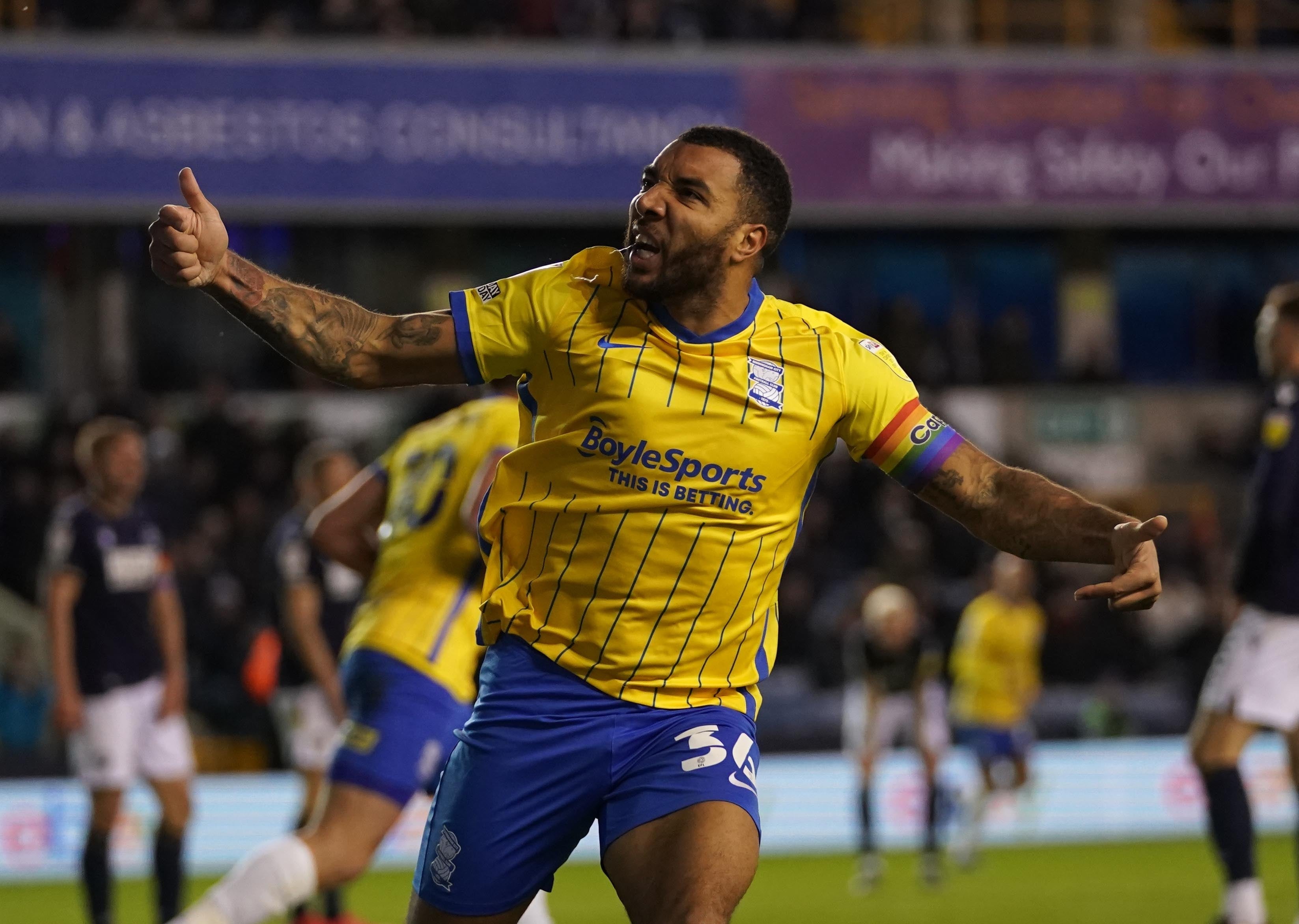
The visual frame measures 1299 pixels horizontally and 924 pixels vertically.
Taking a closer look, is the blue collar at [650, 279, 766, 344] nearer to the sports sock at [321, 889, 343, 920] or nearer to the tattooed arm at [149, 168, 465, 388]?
the tattooed arm at [149, 168, 465, 388]

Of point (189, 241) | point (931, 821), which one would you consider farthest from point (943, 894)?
point (189, 241)

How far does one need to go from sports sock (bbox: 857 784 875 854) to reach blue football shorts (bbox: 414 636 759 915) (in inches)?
326

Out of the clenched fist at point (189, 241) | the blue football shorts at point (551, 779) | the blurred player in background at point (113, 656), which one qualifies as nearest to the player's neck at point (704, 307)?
the blue football shorts at point (551, 779)

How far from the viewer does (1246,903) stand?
675 cm

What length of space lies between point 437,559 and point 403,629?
24cm

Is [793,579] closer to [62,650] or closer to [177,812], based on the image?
[177,812]

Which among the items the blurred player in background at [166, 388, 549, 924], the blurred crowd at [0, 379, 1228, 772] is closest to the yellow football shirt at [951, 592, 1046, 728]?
the blurred crowd at [0, 379, 1228, 772]

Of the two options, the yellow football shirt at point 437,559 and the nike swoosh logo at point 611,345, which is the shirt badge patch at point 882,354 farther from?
the yellow football shirt at point 437,559

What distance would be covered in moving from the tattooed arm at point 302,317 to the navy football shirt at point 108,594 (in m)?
4.88

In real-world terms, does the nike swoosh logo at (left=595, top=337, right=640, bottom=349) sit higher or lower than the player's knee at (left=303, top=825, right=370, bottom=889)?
higher

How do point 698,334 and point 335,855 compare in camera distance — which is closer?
point 698,334

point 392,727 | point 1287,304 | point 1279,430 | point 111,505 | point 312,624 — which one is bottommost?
point 312,624

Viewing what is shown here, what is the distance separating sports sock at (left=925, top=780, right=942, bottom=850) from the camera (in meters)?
12.1

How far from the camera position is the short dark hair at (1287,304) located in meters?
7.13
